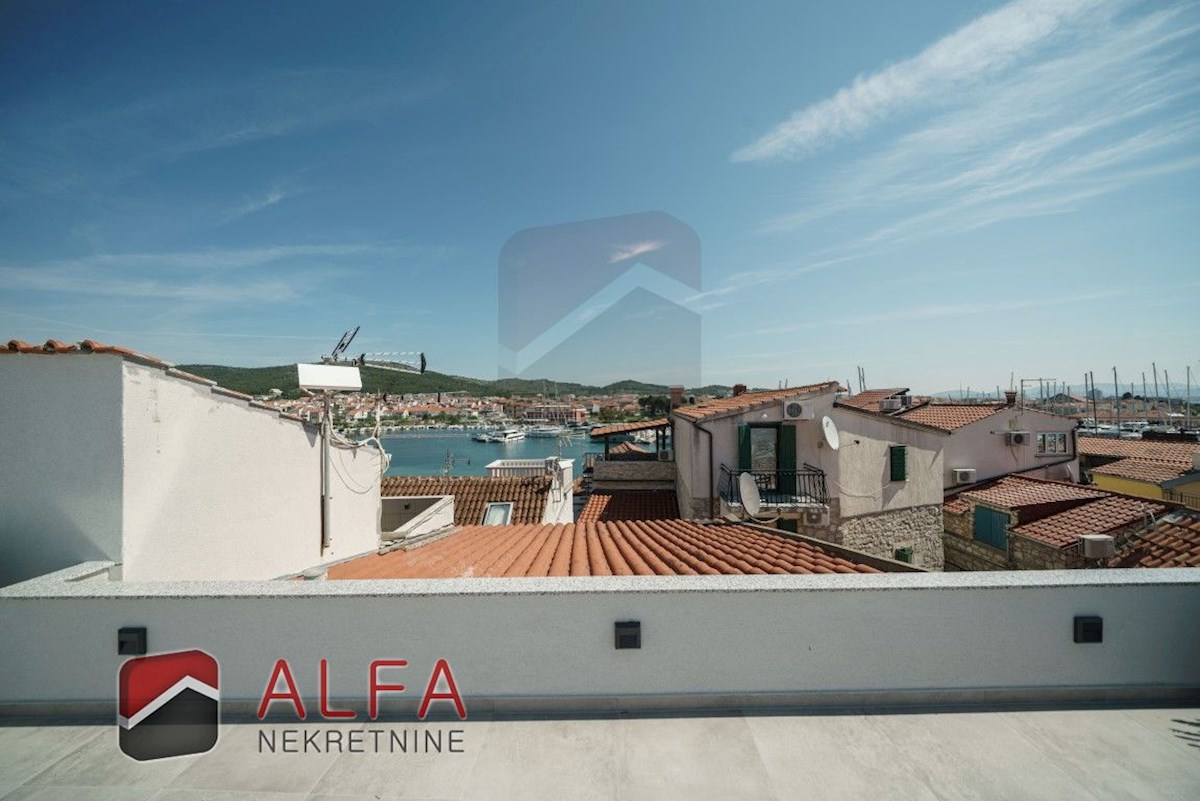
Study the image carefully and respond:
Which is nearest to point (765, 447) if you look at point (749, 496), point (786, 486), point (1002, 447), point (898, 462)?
point (786, 486)

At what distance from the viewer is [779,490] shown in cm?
1171

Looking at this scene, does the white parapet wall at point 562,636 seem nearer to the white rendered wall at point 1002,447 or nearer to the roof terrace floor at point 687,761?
the roof terrace floor at point 687,761

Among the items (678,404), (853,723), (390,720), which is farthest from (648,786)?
(678,404)

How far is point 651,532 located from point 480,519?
24.2 ft

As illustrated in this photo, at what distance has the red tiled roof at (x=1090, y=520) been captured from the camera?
32.9 ft

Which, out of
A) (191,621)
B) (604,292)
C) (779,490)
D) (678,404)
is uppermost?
(604,292)

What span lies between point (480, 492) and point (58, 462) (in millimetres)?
11442

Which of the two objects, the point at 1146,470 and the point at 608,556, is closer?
the point at 608,556

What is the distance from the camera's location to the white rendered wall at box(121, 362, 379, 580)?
3.90 meters

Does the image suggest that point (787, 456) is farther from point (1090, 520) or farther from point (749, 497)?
point (1090, 520)

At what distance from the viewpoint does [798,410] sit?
37.4 ft

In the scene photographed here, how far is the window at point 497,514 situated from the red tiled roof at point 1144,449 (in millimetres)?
25413

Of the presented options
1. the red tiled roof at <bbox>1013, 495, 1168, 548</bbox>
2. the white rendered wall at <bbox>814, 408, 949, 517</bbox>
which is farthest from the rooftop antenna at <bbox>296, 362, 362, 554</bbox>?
the red tiled roof at <bbox>1013, 495, 1168, 548</bbox>

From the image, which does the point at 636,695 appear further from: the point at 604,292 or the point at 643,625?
the point at 604,292
